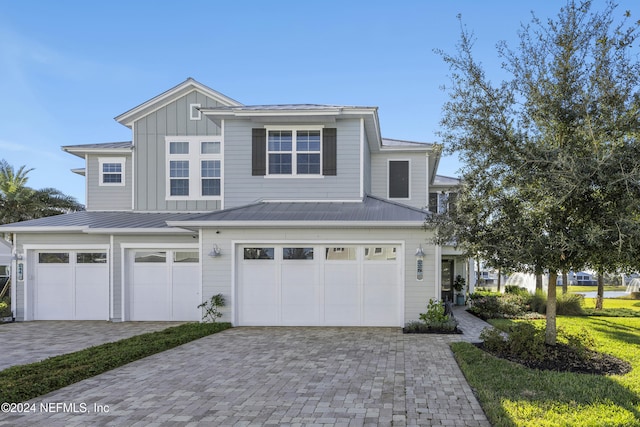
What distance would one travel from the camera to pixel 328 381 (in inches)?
244

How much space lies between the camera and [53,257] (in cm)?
1297

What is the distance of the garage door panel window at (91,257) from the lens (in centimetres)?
1287

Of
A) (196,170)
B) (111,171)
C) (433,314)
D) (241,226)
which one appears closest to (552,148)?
(433,314)

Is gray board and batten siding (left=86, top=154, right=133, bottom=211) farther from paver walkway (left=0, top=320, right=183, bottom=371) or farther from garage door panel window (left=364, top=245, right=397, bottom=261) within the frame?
garage door panel window (left=364, top=245, right=397, bottom=261)

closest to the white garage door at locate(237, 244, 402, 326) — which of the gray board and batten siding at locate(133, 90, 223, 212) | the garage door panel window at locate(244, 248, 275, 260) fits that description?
the garage door panel window at locate(244, 248, 275, 260)

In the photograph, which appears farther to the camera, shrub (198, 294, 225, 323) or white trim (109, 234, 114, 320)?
white trim (109, 234, 114, 320)

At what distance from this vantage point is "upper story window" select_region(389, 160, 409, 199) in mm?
14969

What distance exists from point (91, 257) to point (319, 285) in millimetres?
7348

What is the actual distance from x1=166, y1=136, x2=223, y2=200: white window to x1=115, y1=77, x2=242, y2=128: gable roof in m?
1.57

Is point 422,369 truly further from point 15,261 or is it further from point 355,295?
point 15,261

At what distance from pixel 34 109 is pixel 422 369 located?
1965cm

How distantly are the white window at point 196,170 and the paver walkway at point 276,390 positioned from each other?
22.3ft

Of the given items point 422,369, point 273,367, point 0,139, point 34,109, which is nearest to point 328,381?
point 273,367

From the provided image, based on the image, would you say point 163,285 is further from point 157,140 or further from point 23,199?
point 23,199
